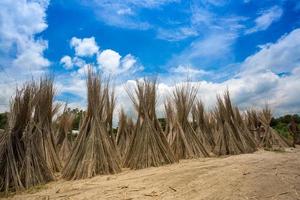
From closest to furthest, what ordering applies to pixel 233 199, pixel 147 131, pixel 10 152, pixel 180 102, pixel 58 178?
pixel 233 199 < pixel 10 152 < pixel 58 178 < pixel 147 131 < pixel 180 102

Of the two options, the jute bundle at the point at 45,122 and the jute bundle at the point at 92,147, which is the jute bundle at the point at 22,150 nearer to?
the jute bundle at the point at 45,122

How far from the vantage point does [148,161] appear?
6.23m

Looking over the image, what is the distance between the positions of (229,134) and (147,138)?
370cm

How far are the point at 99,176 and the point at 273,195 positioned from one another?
2.92m

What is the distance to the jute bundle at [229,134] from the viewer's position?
9.03 metres

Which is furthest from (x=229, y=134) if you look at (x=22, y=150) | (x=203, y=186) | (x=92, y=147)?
(x=22, y=150)

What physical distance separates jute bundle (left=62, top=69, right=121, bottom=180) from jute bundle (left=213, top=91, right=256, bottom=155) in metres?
4.16

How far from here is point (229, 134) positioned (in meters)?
9.28

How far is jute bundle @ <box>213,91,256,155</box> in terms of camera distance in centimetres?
903

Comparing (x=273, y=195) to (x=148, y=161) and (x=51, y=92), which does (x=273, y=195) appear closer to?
(x=148, y=161)

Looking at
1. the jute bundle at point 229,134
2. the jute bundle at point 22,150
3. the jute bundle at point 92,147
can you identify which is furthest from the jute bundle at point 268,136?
the jute bundle at point 22,150

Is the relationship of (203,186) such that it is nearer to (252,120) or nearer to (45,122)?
(45,122)

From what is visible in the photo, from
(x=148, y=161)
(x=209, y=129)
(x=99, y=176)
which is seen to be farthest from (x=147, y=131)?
(x=209, y=129)

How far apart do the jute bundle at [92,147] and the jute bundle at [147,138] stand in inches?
23.2
